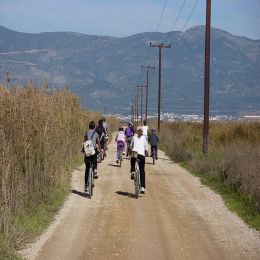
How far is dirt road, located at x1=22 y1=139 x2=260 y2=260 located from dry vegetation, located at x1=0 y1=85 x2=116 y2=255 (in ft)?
2.29

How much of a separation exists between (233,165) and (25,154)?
813 cm

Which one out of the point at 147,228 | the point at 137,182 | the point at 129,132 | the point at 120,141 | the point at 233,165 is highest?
the point at 129,132

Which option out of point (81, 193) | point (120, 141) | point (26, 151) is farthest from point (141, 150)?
point (120, 141)

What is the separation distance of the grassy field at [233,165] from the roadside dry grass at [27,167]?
4554 mm

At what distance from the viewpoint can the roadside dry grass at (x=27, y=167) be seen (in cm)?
1061

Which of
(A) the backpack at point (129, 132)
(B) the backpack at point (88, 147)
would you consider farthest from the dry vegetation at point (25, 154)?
(A) the backpack at point (129, 132)

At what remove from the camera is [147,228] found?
481 inches

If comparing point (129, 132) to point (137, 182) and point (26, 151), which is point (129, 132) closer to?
point (137, 182)

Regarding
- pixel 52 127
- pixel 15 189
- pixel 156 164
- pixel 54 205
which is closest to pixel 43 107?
pixel 52 127

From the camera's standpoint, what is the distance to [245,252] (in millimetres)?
10445

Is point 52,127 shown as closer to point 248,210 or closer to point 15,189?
point 15,189

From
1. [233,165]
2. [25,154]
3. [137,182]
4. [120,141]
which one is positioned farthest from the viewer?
[120,141]

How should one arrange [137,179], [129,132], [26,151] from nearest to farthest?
[26,151] → [137,179] → [129,132]

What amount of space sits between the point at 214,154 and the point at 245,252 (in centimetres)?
1459
